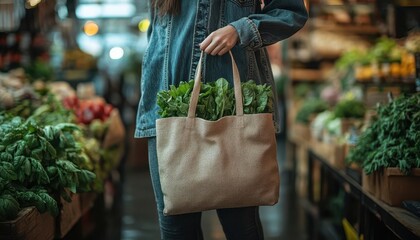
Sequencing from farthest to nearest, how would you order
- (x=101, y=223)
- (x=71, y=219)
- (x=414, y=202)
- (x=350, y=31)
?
1. (x=350, y=31)
2. (x=101, y=223)
3. (x=71, y=219)
4. (x=414, y=202)

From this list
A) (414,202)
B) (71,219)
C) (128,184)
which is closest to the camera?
(414,202)

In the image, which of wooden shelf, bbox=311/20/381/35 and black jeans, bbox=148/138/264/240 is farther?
wooden shelf, bbox=311/20/381/35

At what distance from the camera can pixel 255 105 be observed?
2418 mm

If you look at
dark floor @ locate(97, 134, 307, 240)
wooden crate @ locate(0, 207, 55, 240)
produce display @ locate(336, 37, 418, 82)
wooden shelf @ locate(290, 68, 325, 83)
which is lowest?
dark floor @ locate(97, 134, 307, 240)

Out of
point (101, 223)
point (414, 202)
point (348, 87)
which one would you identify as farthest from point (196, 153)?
point (348, 87)

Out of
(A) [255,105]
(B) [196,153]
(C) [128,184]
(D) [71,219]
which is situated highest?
(A) [255,105]

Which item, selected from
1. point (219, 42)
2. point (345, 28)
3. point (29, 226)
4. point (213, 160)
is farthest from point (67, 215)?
point (345, 28)

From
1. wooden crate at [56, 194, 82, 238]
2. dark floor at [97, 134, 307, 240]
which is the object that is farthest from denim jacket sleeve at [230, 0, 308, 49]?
dark floor at [97, 134, 307, 240]

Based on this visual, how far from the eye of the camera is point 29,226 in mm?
2646

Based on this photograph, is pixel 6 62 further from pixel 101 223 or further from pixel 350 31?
pixel 350 31

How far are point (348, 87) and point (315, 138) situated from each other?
3.39 ft

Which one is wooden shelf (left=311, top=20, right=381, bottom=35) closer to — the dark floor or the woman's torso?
the dark floor

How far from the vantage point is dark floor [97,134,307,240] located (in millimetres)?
5141

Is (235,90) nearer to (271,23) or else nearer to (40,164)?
(271,23)
